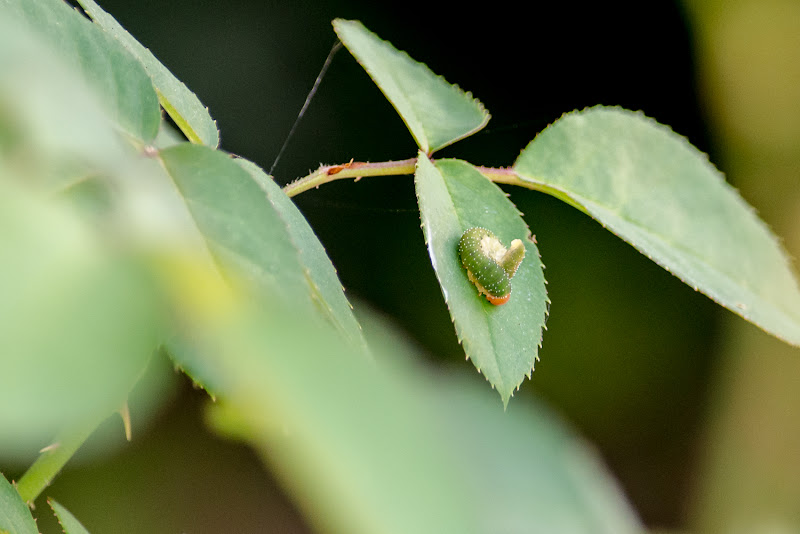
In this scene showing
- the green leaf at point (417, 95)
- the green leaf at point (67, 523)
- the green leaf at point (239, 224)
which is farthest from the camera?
the green leaf at point (417, 95)

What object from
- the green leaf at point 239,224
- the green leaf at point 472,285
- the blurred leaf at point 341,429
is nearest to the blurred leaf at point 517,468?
the green leaf at point 472,285

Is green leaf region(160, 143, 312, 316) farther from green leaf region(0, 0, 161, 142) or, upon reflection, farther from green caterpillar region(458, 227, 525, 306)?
green caterpillar region(458, 227, 525, 306)

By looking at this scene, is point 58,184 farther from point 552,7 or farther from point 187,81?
point 552,7

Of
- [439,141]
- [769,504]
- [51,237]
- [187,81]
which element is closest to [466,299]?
[439,141]

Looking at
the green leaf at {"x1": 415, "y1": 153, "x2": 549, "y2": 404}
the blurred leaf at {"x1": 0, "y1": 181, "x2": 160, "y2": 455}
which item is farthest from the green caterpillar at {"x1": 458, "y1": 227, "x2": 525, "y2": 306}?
the blurred leaf at {"x1": 0, "y1": 181, "x2": 160, "y2": 455}

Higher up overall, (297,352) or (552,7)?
(552,7)

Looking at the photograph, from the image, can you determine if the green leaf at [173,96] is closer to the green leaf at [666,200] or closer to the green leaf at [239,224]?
the green leaf at [239,224]
